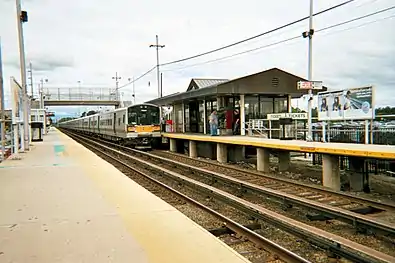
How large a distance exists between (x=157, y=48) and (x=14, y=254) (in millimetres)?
42119

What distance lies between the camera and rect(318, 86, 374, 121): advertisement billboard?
1120cm

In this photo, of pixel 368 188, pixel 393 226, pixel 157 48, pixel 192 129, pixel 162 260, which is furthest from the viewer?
pixel 157 48

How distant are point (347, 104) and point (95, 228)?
31.1ft

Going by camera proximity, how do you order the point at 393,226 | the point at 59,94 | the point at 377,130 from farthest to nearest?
the point at 59,94 < the point at 377,130 < the point at 393,226

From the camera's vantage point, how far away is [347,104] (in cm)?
1212

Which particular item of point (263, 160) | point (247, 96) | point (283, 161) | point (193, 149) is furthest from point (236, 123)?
point (263, 160)

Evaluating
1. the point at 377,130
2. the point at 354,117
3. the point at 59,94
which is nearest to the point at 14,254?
the point at 354,117

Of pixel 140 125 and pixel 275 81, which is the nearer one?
pixel 275 81

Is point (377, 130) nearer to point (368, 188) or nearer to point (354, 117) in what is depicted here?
point (354, 117)

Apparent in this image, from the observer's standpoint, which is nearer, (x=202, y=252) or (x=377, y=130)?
(x=202, y=252)

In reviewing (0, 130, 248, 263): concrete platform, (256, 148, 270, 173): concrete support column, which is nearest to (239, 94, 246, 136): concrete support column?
(256, 148, 270, 173): concrete support column

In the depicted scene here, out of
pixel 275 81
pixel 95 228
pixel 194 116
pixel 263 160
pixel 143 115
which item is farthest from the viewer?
pixel 194 116

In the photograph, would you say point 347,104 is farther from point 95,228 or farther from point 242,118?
point 95,228

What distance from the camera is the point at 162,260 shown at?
4109 mm
